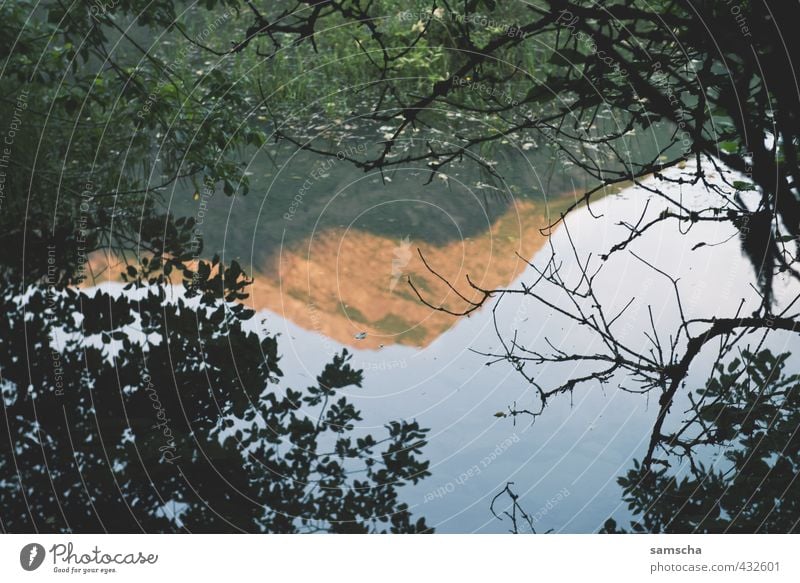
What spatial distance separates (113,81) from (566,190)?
1.32 meters

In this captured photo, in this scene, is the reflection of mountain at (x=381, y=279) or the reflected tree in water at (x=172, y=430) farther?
the reflection of mountain at (x=381, y=279)

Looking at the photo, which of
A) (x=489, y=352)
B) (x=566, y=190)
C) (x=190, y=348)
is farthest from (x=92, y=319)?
(x=566, y=190)

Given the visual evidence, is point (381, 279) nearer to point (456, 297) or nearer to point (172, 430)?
point (456, 297)

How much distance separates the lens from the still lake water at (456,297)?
7.59ft

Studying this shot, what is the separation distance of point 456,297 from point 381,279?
0.73 ft

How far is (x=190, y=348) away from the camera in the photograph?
8.25ft

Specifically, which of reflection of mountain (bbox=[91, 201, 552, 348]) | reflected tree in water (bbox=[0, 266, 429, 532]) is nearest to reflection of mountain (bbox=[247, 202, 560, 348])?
reflection of mountain (bbox=[91, 201, 552, 348])

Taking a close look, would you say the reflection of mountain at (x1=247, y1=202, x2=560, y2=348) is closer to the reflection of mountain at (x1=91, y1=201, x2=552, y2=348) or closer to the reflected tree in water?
the reflection of mountain at (x1=91, y1=201, x2=552, y2=348)

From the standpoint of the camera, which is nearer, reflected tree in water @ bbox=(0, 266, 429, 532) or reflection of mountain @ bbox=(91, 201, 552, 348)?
reflected tree in water @ bbox=(0, 266, 429, 532)

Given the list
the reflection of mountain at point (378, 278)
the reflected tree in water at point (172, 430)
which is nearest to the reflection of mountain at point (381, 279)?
the reflection of mountain at point (378, 278)

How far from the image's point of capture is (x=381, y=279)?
2.59 m

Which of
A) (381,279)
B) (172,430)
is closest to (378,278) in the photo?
(381,279)

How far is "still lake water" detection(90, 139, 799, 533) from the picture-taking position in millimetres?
2312

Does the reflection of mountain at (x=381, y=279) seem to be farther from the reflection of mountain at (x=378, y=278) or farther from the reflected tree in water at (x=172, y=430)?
the reflected tree in water at (x=172, y=430)
